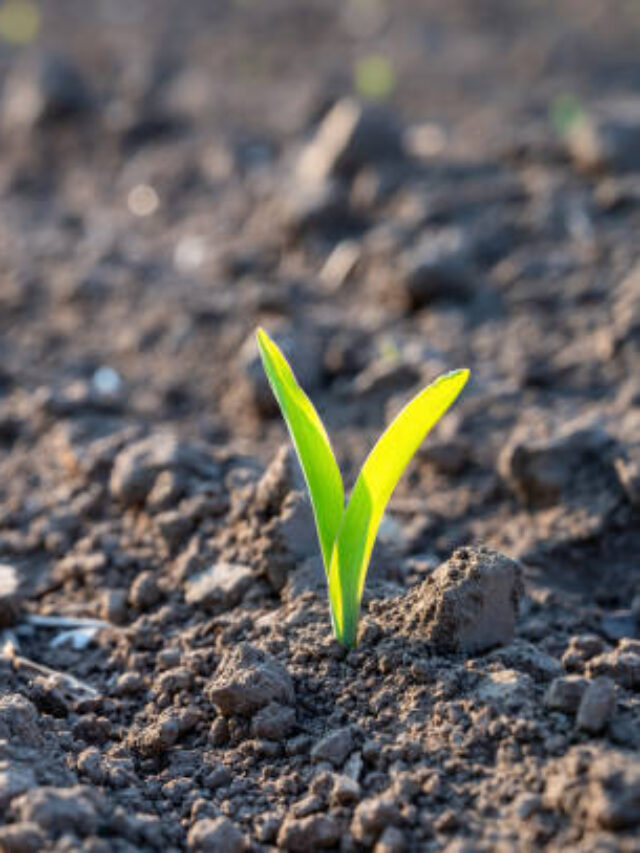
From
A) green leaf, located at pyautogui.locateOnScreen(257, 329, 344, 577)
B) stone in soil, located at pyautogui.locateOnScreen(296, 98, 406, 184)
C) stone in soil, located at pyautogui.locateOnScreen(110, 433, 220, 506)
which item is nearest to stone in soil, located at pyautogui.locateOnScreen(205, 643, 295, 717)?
green leaf, located at pyautogui.locateOnScreen(257, 329, 344, 577)

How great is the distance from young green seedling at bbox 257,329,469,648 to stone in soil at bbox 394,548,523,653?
0.38ft

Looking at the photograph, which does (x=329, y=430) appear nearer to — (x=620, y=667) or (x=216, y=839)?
(x=620, y=667)

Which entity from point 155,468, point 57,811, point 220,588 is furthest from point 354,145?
point 57,811

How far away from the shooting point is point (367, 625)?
1791 millimetres

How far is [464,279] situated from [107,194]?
1596mm

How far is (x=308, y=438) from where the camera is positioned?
164 centimetres

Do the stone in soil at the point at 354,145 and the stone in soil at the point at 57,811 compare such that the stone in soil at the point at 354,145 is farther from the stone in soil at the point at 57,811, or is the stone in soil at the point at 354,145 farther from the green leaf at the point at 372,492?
the stone in soil at the point at 57,811

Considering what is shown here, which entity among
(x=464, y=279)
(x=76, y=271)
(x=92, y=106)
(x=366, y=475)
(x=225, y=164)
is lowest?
(x=366, y=475)

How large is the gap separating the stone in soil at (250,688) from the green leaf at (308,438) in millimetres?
221

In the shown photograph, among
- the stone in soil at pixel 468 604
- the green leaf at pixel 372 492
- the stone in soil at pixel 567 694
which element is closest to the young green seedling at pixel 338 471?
the green leaf at pixel 372 492

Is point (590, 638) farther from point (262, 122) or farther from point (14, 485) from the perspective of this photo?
point (262, 122)

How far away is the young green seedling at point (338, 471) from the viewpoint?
1.58 meters

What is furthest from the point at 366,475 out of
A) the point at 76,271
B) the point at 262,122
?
the point at 262,122

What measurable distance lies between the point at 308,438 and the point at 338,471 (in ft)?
0.21
